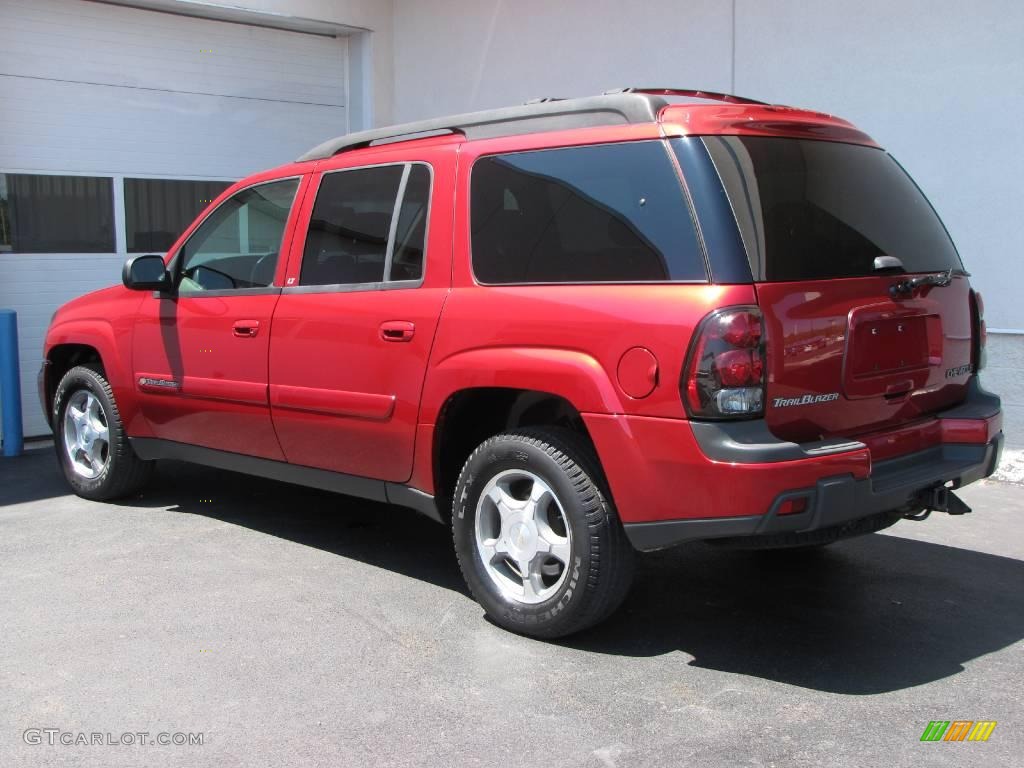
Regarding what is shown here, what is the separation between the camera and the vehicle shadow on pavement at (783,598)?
4000mm

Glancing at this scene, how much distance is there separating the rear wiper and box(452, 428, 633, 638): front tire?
125 cm

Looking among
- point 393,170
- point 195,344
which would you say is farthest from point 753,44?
point 195,344

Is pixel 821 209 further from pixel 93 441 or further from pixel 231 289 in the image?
pixel 93 441

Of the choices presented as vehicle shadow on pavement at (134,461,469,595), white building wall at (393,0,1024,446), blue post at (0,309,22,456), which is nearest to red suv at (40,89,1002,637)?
vehicle shadow on pavement at (134,461,469,595)

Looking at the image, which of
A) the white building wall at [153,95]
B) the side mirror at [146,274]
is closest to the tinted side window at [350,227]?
the side mirror at [146,274]

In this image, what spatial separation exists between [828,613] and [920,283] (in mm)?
1395

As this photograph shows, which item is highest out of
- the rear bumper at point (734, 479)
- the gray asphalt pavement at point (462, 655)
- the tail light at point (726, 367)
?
the tail light at point (726, 367)

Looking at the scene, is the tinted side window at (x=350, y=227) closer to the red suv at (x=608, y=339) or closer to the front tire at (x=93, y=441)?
the red suv at (x=608, y=339)

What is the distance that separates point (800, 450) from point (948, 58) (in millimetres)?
4479

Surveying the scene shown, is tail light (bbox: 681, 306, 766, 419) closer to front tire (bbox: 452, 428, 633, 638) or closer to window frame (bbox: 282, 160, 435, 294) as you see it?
front tire (bbox: 452, 428, 633, 638)

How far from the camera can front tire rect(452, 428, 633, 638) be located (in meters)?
3.88

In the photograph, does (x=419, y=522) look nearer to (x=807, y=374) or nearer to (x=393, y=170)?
(x=393, y=170)

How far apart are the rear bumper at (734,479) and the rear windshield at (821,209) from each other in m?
0.57

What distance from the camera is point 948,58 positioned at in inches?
273
